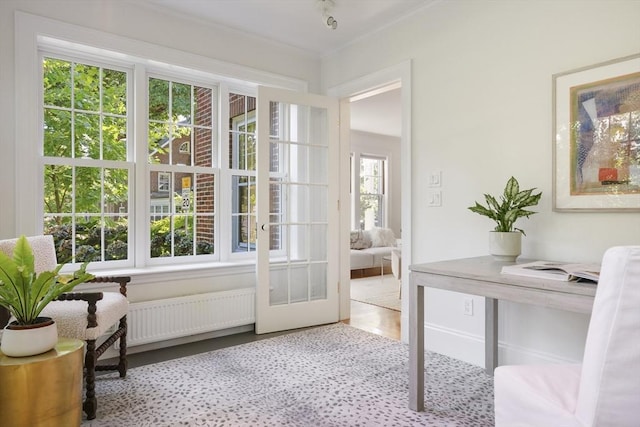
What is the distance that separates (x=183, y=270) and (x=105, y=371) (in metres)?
0.90

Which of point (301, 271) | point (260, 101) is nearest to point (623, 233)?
point (301, 271)

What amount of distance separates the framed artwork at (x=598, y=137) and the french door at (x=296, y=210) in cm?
199

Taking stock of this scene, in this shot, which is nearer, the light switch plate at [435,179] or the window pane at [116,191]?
the light switch plate at [435,179]

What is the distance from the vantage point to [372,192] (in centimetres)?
824

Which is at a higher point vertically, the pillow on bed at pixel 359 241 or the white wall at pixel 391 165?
the white wall at pixel 391 165

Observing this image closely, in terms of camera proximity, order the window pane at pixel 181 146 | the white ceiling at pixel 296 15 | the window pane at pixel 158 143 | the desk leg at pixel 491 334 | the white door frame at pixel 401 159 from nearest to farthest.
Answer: the desk leg at pixel 491 334 < the white ceiling at pixel 296 15 < the white door frame at pixel 401 159 < the window pane at pixel 158 143 < the window pane at pixel 181 146

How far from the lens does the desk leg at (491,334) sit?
255 cm

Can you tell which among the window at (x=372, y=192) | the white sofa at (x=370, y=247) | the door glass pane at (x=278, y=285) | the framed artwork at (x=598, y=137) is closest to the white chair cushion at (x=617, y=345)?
the framed artwork at (x=598, y=137)

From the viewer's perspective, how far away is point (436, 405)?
2.18 m

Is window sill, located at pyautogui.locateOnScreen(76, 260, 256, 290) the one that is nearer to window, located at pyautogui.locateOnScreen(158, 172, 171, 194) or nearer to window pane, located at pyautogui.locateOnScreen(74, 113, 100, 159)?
window, located at pyautogui.locateOnScreen(158, 172, 171, 194)

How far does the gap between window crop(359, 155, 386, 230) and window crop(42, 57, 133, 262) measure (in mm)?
5408

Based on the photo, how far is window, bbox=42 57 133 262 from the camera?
9.53 feet

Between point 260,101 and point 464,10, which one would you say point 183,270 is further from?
point 464,10

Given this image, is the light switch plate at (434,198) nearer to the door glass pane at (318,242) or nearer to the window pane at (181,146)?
the door glass pane at (318,242)
